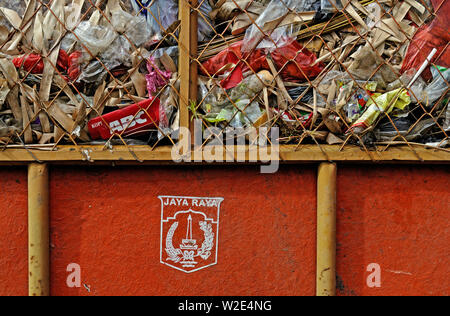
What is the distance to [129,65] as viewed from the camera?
1553mm

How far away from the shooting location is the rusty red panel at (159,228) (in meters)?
1.53

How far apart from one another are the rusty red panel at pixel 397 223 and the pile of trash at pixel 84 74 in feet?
2.51

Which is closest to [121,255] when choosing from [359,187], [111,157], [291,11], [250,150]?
[111,157]

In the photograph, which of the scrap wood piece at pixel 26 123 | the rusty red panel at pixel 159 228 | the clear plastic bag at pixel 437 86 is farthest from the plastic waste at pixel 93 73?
the clear plastic bag at pixel 437 86

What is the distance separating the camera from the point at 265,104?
59.2 inches

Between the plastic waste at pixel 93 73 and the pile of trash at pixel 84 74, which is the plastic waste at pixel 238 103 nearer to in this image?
the pile of trash at pixel 84 74

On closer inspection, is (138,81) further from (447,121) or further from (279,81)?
(447,121)

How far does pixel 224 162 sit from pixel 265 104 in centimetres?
27

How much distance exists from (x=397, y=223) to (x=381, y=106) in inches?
17.6

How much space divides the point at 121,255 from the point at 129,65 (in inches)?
28.8

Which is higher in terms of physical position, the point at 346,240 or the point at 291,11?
the point at 291,11

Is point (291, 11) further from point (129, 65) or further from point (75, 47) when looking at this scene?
point (75, 47)

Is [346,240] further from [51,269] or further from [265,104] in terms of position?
[51,269]
